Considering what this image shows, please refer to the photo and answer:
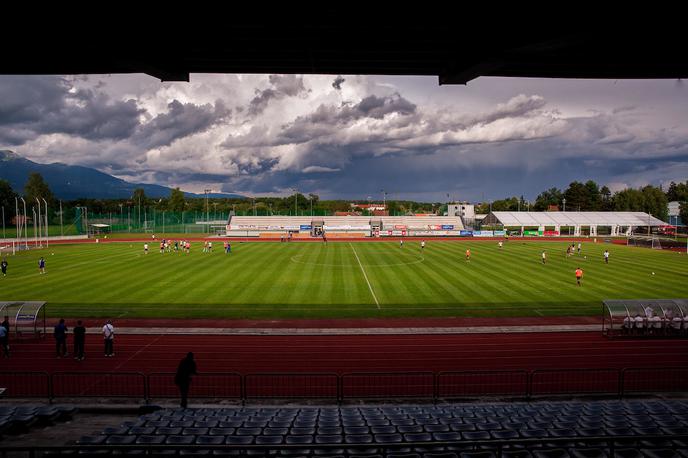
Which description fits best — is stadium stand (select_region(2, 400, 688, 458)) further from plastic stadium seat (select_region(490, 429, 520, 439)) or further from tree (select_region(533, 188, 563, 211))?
tree (select_region(533, 188, 563, 211))

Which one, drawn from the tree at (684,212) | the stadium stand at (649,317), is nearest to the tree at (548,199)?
the tree at (684,212)

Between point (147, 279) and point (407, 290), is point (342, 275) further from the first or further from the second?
point (147, 279)

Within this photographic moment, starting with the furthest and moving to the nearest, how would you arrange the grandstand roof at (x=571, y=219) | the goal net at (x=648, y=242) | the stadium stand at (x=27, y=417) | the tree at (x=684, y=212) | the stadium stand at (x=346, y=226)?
the tree at (x=684, y=212)
the grandstand roof at (x=571, y=219)
the stadium stand at (x=346, y=226)
the goal net at (x=648, y=242)
the stadium stand at (x=27, y=417)

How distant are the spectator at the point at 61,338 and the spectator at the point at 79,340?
1.98ft

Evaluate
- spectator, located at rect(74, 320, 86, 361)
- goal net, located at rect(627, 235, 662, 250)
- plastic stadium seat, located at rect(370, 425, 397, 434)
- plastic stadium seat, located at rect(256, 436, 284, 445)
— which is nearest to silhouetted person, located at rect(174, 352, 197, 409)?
plastic stadium seat, located at rect(256, 436, 284, 445)

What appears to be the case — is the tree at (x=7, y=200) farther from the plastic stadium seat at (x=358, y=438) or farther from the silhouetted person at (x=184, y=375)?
the plastic stadium seat at (x=358, y=438)

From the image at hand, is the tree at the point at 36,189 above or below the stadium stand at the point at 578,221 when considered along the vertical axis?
above

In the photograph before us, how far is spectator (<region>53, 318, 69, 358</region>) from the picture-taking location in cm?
1598

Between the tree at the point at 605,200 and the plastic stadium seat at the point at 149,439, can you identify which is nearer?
the plastic stadium seat at the point at 149,439

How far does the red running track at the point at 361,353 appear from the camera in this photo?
15.6 metres

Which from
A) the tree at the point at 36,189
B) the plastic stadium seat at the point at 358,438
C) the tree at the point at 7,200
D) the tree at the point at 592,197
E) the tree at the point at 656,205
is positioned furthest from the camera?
the tree at the point at 592,197

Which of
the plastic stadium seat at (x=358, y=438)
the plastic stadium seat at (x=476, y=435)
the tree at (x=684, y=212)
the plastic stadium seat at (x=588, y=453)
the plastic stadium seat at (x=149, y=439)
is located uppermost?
the tree at (x=684, y=212)

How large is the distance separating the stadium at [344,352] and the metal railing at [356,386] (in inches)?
3.4

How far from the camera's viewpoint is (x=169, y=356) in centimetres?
1662
